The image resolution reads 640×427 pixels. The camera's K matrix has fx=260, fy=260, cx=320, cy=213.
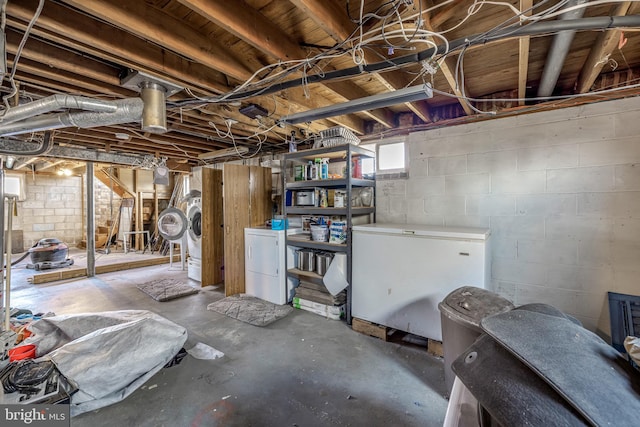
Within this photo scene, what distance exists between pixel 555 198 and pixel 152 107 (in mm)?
3544

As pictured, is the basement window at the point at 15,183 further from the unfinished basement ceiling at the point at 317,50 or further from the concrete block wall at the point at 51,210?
the unfinished basement ceiling at the point at 317,50

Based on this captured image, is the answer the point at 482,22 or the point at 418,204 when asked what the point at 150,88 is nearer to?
the point at 482,22

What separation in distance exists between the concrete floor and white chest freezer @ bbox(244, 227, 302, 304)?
1.52ft

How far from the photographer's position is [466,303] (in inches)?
65.8

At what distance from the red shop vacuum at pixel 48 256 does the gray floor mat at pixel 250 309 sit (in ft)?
14.7

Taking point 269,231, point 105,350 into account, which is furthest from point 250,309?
point 105,350

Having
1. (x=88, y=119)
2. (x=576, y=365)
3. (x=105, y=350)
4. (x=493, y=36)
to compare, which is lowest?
(x=105, y=350)

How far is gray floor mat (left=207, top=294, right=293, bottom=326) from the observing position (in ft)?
9.95

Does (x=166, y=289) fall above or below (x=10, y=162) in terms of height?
below

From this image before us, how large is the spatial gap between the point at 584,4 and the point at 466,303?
5.30ft

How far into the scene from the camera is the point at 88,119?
2.12 meters

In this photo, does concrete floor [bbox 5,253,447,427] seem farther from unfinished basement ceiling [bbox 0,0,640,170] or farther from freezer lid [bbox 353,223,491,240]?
unfinished basement ceiling [bbox 0,0,640,170]

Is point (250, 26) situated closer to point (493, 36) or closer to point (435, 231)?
point (493, 36)

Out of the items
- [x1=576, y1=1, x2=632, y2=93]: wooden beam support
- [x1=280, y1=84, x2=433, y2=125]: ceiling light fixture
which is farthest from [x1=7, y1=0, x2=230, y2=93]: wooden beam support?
[x1=576, y1=1, x2=632, y2=93]: wooden beam support
